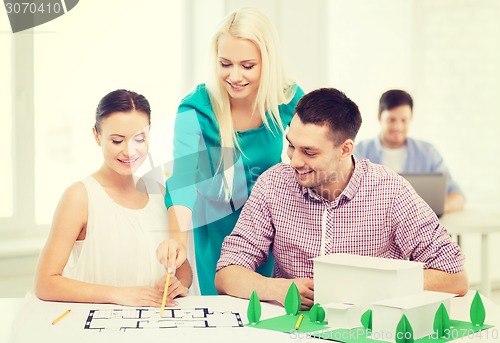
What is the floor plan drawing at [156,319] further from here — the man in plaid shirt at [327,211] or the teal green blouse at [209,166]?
the teal green blouse at [209,166]

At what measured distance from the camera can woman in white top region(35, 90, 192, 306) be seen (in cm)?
191

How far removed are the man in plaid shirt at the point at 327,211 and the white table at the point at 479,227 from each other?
1.31m

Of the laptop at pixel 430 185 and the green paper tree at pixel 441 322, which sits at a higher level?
the laptop at pixel 430 185

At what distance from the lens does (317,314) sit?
150 centimetres

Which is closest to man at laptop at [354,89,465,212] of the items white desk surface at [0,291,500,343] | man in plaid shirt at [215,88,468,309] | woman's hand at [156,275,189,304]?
man in plaid shirt at [215,88,468,309]

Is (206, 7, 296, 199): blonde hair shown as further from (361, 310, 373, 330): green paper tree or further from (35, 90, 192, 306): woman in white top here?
(361, 310, 373, 330): green paper tree

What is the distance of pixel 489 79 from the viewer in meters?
4.38

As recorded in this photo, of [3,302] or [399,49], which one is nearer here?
[3,302]

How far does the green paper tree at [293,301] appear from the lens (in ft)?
5.17

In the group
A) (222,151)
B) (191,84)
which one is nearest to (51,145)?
(191,84)

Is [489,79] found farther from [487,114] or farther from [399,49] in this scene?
[399,49]

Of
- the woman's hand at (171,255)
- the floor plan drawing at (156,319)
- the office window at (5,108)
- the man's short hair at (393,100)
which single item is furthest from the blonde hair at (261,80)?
the man's short hair at (393,100)

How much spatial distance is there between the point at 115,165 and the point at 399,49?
2764 millimetres

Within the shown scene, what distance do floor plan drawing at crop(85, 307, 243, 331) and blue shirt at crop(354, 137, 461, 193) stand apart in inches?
94.7
